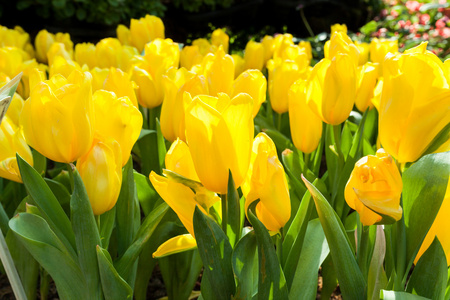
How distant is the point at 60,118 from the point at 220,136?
0.27 metres

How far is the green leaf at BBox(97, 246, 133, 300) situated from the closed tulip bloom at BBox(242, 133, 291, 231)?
261 mm

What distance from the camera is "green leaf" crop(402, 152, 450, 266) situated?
0.83m

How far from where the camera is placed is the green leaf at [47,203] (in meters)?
0.95

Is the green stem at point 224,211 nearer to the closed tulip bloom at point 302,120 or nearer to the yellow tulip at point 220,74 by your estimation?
the closed tulip bloom at point 302,120

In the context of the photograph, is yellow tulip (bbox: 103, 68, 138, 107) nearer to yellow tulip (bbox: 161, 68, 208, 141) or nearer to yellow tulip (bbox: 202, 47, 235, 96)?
yellow tulip (bbox: 161, 68, 208, 141)

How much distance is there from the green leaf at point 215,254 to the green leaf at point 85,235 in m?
0.19

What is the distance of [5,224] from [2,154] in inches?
7.3

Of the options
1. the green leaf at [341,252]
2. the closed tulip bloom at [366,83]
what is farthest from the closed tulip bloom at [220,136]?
the closed tulip bloom at [366,83]

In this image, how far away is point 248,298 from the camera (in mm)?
897

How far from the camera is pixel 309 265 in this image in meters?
0.97

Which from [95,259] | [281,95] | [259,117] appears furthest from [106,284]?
[259,117]

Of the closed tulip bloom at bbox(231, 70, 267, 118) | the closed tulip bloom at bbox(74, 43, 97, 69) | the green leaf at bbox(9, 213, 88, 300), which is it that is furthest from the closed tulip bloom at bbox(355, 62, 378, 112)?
the closed tulip bloom at bbox(74, 43, 97, 69)

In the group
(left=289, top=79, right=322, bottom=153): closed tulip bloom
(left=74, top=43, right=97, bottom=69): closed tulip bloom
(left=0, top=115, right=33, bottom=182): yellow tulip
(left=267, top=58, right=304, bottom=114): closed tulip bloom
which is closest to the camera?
(left=0, top=115, right=33, bottom=182): yellow tulip

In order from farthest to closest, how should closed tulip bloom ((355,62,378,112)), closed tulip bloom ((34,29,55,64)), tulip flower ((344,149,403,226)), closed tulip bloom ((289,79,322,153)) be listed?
closed tulip bloom ((34,29,55,64)) < closed tulip bloom ((355,62,378,112)) < closed tulip bloom ((289,79,322,153)) < tulip flower ((344,149,403,226))
